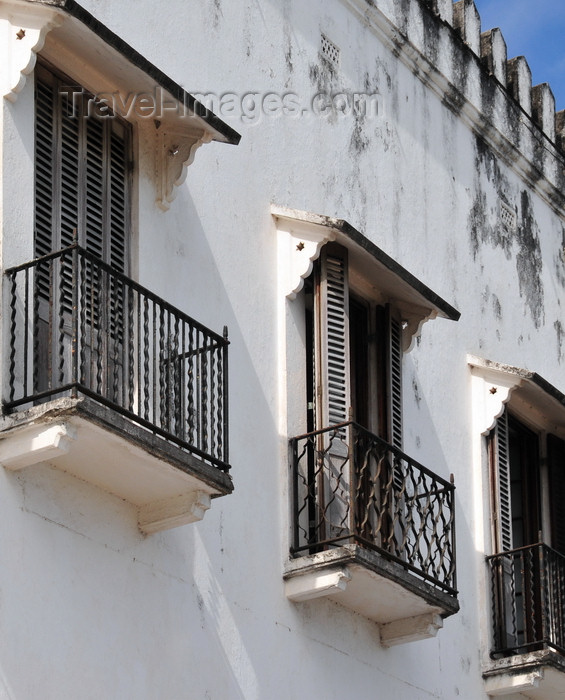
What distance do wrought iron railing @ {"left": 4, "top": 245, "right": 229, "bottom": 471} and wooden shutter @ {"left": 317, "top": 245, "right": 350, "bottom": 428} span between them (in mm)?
1282

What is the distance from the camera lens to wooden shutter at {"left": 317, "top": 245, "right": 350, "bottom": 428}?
1169cm

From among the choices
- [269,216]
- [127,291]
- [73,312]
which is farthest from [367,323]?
[73,312]

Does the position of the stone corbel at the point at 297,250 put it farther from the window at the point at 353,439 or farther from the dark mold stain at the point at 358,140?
the dark mold stain at the point at 358,140

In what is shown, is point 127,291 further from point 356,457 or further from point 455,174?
point 455,174

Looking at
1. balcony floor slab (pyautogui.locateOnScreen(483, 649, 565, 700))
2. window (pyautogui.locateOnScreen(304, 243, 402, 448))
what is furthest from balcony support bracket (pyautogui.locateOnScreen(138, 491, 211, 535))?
balcony floor slab (pyautogui.locateOnScreen(483, 649, 565, 700))

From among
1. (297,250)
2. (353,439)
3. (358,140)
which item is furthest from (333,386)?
(358,140)

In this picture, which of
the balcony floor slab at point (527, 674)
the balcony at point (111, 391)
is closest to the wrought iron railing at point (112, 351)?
the balcony at point (111, 391)

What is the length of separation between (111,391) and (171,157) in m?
1.80

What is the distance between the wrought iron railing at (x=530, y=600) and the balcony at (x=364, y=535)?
1.33 meters

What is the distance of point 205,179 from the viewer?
11.5 meters

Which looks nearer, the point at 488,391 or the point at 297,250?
the point at 297,250

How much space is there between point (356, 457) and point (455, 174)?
408cm

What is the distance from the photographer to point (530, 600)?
43.4 ft

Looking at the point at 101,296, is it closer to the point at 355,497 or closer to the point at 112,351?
the point at 112,351
